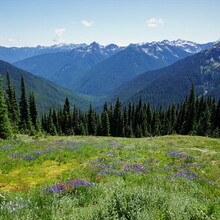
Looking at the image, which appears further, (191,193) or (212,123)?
(212,123)

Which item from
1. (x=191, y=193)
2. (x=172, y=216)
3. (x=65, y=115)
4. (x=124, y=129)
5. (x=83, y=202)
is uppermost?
(x=172, y=216)

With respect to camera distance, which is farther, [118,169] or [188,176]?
[118,169]

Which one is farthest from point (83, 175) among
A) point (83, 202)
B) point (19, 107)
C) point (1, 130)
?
point (19, 107)

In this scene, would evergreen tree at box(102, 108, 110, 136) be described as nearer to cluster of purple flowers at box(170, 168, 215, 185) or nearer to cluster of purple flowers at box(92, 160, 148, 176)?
cluster of purple flowers at box(92, 160, 148, 176)

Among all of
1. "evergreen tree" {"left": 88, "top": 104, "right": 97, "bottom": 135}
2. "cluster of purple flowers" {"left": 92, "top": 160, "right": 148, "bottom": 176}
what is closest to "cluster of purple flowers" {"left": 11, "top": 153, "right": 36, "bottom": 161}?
"cluster of purple flowers" {"left": 92, "top": 160, "right": 148, "bottom": 176}

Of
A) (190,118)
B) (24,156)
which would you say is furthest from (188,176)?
(190,118)

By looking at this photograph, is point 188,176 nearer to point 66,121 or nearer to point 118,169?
point 118,169

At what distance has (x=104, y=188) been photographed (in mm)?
7965

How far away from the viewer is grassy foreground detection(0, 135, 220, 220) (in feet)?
19.0

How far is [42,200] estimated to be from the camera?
679 centimetres

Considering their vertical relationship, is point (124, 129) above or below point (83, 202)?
below

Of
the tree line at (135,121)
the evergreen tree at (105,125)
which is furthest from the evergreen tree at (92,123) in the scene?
the evergreen tree at (105,125)

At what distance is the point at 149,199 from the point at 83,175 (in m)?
5.10

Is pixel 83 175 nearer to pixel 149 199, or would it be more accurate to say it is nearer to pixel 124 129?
pixel 149 199
